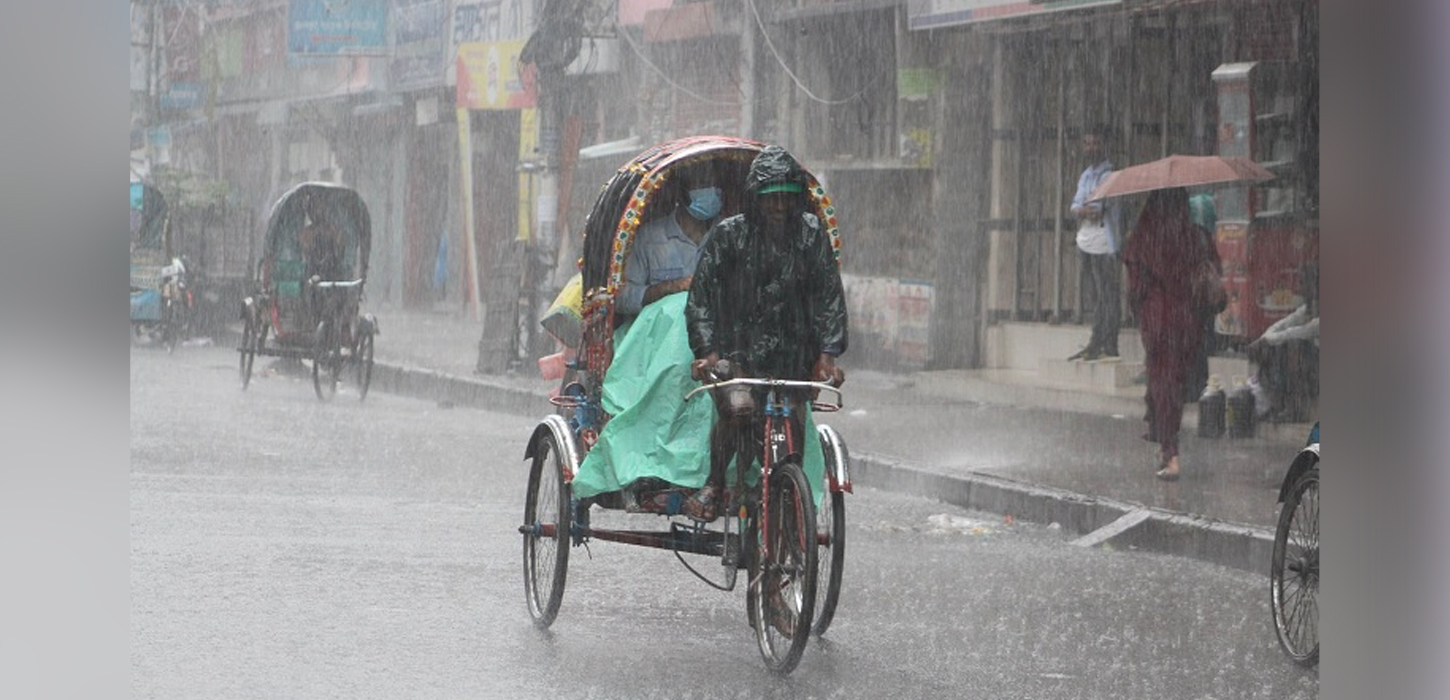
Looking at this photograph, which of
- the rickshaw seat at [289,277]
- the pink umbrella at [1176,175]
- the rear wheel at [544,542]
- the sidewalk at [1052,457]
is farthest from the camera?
the rickshaw seat at [289,277]

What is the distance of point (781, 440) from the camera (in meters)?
6.88

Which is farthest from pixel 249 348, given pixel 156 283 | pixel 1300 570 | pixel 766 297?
pixel 1300 570

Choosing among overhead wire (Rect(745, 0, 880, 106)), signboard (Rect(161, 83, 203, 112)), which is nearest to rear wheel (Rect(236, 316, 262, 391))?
overhead wire (Rect(745, 0, 880, 106))

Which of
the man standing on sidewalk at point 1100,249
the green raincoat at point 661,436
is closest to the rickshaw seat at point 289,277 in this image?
the man standing on sidewalk at point 1100,249

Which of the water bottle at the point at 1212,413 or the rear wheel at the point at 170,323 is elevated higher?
the rear wheel at the point at 170,323

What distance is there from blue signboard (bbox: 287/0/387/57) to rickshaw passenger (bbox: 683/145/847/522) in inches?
759

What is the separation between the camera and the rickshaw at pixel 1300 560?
691 cm

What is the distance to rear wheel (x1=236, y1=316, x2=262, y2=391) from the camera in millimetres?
17609

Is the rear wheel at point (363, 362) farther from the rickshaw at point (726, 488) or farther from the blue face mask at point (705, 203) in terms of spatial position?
the blue face mask at point (705, 203)

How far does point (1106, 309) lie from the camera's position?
49.2 ft

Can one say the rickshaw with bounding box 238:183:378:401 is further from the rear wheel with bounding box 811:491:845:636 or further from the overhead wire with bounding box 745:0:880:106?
the rear wheel with bounding box 811:491:845:636

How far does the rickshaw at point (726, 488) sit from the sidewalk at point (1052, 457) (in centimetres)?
298
